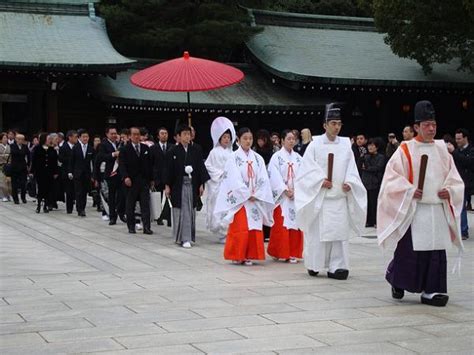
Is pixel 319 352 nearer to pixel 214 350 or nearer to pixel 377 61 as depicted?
pixel 214 350

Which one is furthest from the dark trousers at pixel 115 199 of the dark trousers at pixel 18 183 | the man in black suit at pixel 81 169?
the dark trousers at pixel 18 183

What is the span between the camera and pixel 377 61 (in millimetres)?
27469

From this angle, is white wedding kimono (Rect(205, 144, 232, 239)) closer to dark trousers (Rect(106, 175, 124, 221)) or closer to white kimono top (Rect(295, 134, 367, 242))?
dark trousers (Rect(106, 175, 124, 221))

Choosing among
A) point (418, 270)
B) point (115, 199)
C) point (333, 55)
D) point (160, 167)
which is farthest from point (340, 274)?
point (333, 55)

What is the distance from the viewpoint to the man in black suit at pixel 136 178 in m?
12.8

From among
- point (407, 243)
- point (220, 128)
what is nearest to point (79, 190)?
point (220, 128)

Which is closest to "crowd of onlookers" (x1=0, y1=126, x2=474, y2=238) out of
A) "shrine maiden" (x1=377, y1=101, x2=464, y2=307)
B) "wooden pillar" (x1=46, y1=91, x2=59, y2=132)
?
"wooden pillar" (x1=46, y1=91, x2=59, y2=132)

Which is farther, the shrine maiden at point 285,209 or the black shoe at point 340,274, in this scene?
the shrine maiden at point 285,209

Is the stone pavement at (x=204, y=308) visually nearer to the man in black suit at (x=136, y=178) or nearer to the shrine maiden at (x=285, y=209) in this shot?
the shrine maiden at (x=285, y=209)

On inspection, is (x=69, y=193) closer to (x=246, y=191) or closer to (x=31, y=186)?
(x=31, y=186)

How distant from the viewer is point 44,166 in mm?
16562

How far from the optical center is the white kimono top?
849cm

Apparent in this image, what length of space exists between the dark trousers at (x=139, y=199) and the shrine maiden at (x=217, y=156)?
1.04 metres

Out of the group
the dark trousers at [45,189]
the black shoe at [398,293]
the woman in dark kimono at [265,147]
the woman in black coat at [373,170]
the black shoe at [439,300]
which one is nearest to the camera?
the black shoe at [439,300]
